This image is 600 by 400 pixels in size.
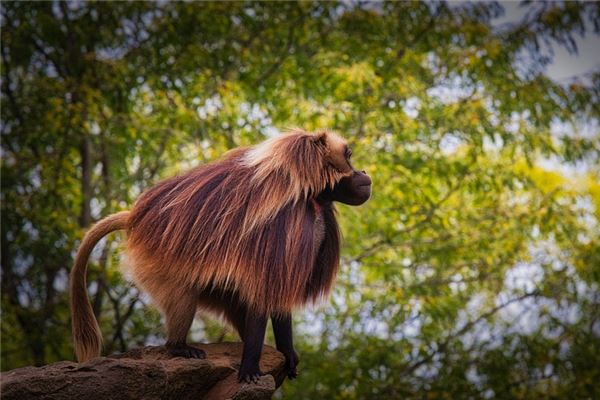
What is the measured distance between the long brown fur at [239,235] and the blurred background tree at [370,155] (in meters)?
3.38

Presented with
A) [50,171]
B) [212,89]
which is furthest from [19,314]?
[212,89]

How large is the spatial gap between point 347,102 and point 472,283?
2288mm

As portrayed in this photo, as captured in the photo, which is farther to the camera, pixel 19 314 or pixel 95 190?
pixel 95 190

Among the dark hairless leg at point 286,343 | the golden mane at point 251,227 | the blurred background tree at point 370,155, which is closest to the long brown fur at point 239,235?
the golden mane at point 251,227

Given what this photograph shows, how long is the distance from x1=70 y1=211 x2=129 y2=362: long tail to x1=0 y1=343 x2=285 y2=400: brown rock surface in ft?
0.85

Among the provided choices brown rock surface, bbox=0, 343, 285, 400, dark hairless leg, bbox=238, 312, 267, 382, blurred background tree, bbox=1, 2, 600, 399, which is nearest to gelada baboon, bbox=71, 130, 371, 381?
dark hairless leg, bbox=238, 312, 267, 382

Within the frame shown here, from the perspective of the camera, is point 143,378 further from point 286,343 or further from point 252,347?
point 286,343

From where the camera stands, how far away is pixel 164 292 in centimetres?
413

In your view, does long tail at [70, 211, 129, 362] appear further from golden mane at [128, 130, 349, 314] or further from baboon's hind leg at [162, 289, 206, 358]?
baboon's hind leg at [162, 289, 206, 358]

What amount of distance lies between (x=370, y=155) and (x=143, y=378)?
4.36 m

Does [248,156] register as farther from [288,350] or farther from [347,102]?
[347,102]

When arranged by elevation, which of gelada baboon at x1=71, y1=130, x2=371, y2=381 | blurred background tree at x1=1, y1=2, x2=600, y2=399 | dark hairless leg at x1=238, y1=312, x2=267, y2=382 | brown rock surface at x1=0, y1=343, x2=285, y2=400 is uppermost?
blurred background tree at x1=1, y1=2, x2=600, y2=399

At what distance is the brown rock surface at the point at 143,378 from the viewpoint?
3539 millimetres

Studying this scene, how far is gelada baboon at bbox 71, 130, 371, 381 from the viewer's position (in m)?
3.88
